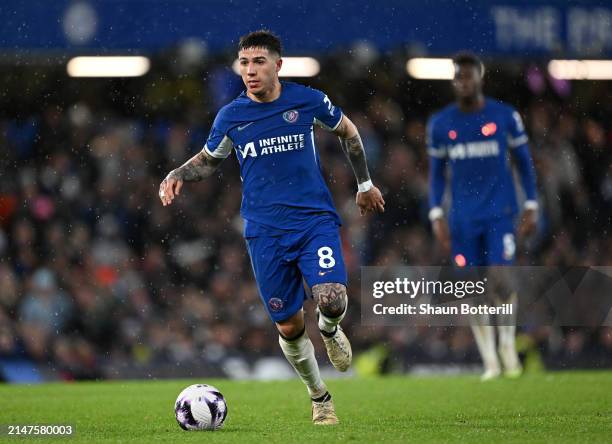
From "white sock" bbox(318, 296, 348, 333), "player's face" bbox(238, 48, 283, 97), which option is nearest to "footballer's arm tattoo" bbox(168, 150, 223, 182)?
"player's face" bbox(238, 48, 283, 97)

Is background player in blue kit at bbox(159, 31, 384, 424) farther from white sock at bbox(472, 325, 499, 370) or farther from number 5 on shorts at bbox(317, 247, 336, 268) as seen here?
white sock at bbox(472, 325, 499, 370)

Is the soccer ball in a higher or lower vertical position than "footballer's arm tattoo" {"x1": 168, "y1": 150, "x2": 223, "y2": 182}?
lower

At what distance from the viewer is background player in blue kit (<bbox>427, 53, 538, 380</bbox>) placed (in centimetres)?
1131

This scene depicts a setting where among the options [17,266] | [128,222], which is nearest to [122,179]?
[128,222]

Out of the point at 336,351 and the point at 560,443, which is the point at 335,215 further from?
the point at 560,443

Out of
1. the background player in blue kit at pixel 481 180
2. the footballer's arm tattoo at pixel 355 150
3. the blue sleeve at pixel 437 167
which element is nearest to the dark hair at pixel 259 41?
the footballer's arm tattoo at pixel 355 150

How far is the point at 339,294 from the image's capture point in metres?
7.07

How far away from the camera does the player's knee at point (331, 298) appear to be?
7.05m

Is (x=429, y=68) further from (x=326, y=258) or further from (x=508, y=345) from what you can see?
(x=326, y=258)

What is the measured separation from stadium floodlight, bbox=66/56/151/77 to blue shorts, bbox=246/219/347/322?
784 centimetres

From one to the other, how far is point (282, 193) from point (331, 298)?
0.74 m

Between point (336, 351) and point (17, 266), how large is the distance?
27.6 feet

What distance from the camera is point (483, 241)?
450 inches

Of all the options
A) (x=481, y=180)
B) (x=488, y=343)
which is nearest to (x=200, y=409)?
(x=488, y=343)
